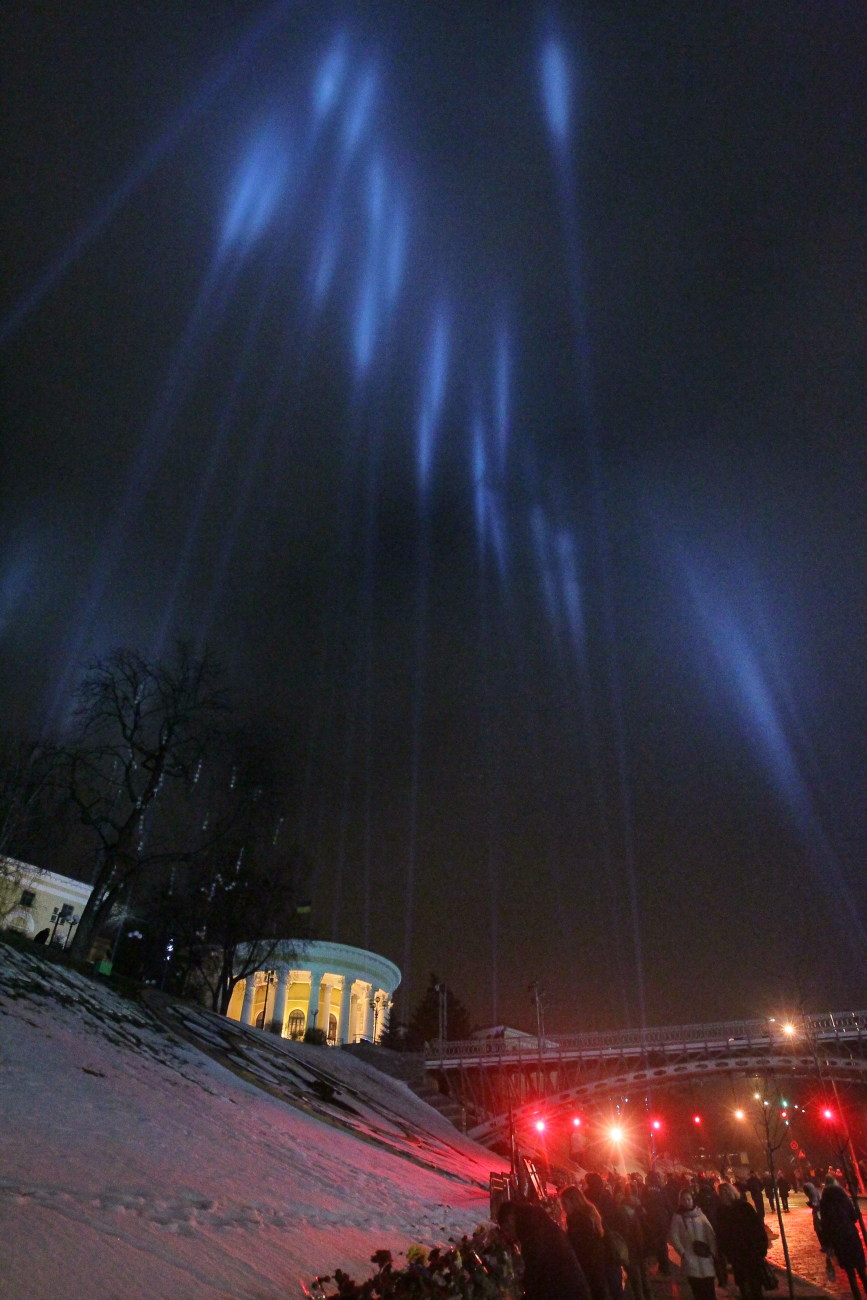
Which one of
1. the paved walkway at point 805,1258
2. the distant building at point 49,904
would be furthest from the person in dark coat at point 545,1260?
the distant building at point 49,904

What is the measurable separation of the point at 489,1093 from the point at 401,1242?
56.9m

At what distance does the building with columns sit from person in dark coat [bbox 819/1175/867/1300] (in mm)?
60256

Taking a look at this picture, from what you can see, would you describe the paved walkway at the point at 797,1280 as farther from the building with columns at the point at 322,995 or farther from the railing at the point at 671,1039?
the building with columns at the point at 322,995

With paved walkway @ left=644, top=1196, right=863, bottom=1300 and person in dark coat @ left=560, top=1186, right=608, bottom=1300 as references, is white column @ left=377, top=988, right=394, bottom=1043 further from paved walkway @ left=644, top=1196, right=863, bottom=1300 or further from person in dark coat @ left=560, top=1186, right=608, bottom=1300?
person in dark coat @ left=560, top=1186, right=608, bottom=1300

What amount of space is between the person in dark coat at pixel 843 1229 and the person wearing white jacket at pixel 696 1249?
2.69 m

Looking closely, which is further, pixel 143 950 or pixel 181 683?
pixel 143 950

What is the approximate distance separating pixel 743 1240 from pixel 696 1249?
1.08 meters

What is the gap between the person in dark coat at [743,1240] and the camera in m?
10.0

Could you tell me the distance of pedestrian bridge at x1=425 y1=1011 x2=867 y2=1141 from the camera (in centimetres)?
5706

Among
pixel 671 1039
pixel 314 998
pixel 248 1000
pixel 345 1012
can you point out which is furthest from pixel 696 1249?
pixel 248 1000

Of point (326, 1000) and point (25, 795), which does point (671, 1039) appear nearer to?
point (326, 1000)

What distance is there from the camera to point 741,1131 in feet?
323

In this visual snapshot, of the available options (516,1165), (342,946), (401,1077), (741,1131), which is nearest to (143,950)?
(342,946)

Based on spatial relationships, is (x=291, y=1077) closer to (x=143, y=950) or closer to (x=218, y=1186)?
(x=218, y=1186)
